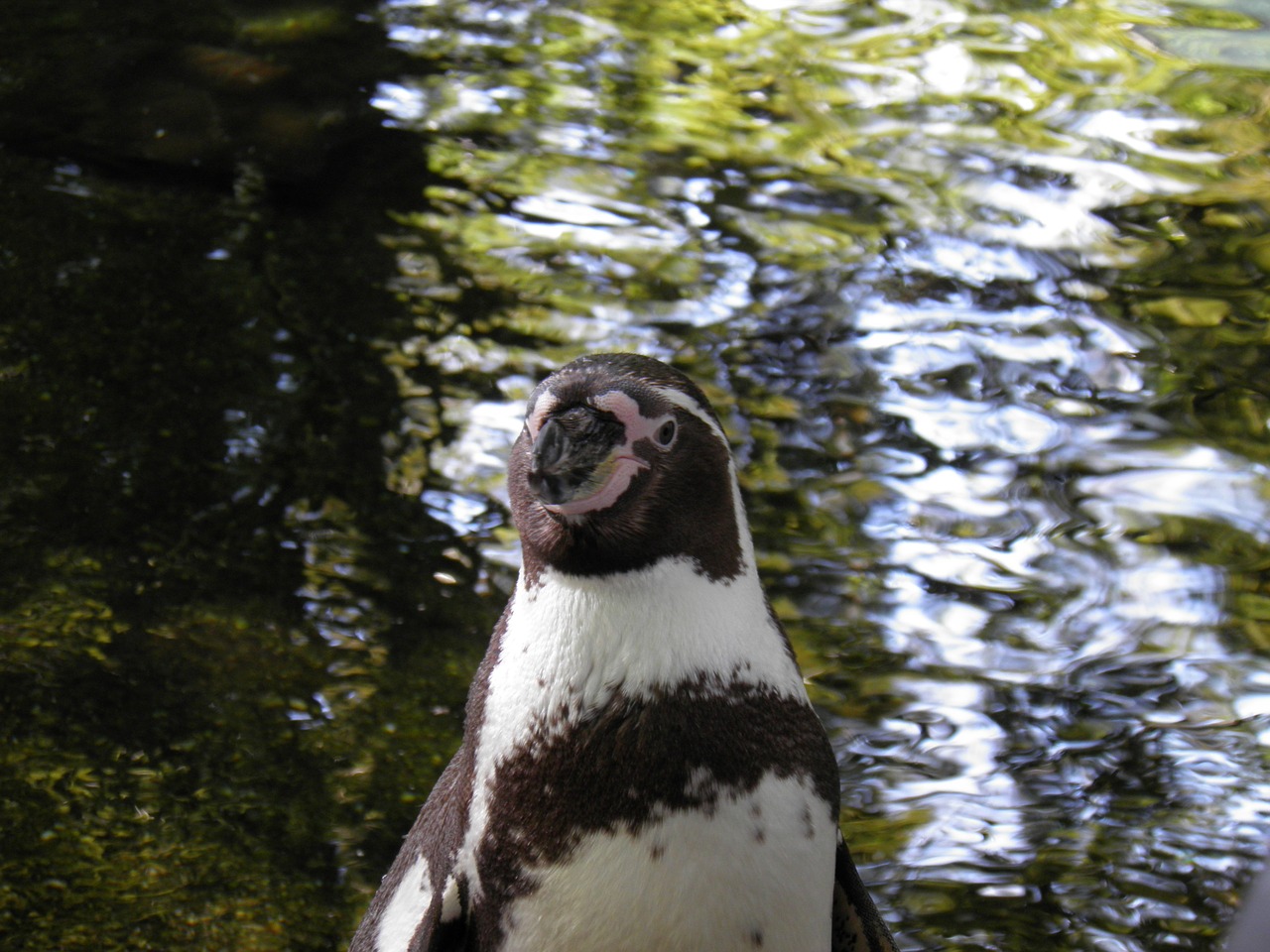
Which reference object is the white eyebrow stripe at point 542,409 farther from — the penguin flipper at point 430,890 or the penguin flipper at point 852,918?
the penguin flipper at point 852,918

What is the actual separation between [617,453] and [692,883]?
1.75ft

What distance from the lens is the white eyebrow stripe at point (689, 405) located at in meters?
1.69

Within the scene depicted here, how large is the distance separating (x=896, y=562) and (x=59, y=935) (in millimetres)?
1974

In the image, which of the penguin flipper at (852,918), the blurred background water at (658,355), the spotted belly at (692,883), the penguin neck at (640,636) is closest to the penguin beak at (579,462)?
the penguin neck at (640,636)

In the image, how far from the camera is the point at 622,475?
1.61 m

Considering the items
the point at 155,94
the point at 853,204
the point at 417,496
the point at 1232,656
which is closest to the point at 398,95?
the point at 155,94

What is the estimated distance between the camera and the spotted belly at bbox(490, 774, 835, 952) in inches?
65.9

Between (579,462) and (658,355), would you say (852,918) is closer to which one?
(579,462)

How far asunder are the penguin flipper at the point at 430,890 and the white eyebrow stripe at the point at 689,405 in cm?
54

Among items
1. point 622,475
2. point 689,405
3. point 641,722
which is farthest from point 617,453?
point 641,722

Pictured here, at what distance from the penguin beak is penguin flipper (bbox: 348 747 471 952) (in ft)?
1.49

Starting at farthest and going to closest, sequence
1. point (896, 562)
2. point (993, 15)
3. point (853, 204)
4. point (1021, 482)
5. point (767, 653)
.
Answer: point (993, 15) < point (853, 204) < point (1021, 482) < point (896, 562) < point (767, 653)

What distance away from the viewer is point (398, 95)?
222 inches

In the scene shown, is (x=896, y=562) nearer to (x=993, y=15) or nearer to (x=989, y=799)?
(x=989, y=799)
